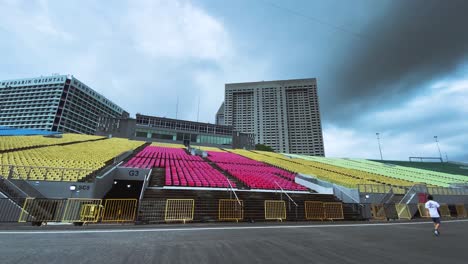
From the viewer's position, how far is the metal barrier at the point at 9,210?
8281 millimetres

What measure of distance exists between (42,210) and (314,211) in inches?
560

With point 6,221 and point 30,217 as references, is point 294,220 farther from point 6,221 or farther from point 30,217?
point 6,221

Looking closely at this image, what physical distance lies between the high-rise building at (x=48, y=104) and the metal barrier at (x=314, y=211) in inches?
4417

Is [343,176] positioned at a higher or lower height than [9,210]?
higher

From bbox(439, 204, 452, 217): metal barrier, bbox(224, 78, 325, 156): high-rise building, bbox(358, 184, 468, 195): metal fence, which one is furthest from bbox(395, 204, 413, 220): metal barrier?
bbox(224, 78, 325, 156): high-rise building

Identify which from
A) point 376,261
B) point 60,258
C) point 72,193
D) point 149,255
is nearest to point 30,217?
point 72,193

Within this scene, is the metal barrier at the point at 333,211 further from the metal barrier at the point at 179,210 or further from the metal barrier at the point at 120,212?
the metal barrier at the point at 120,212

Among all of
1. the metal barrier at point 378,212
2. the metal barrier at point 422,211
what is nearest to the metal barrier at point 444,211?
the metal barrier at point 422,211

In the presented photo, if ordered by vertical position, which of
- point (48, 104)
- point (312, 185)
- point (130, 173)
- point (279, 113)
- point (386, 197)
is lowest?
point (386, 197)

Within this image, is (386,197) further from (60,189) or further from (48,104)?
(48,104)

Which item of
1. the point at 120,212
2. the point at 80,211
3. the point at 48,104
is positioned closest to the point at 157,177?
the point at 120,212

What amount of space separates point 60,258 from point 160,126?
168 ft

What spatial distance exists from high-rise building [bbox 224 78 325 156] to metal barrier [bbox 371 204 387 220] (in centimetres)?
11996

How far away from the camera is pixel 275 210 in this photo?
11859mm
